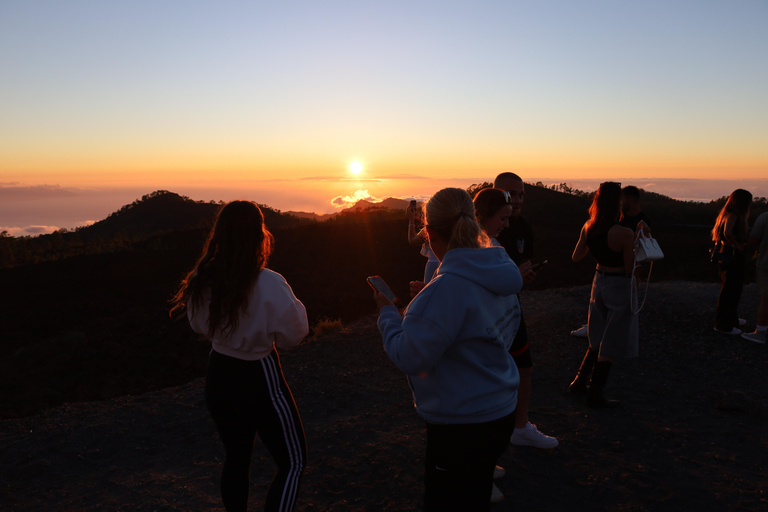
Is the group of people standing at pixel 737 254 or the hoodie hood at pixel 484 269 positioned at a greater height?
the hoodie hood at pixel 484 269

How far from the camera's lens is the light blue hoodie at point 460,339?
1.71m

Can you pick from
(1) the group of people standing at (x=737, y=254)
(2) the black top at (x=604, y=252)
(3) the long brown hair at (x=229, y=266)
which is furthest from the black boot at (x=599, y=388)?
(3) the long brown hair at (x=229, y=266)

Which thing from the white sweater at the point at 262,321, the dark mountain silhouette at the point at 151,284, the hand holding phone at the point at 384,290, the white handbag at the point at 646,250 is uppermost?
the hand holding phone at the point at 384,290

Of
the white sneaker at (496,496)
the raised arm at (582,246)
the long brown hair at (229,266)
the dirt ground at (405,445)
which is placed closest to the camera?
the long brown hair at (229,266)

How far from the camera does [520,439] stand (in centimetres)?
376

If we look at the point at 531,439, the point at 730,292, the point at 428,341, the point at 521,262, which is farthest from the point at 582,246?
the point at 730,292

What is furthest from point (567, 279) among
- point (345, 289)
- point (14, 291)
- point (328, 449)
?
point (14, 291)

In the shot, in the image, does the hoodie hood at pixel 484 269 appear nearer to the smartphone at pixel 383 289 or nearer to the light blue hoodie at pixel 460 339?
the light blue hoodie at pixel 460 339

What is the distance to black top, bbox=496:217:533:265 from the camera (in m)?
3.52

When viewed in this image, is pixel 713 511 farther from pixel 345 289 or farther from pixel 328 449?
pixel 345 289

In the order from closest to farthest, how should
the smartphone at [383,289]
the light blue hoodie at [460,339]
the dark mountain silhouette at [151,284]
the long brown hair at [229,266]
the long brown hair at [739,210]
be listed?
the light blue hoodie at [460,339] < the smartphone at [383,289] < the long brown hair at [229,266] < the long brown hair at [739,210] < the dark mountain silhouette at [151,284]

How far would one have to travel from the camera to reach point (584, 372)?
4.84 metres

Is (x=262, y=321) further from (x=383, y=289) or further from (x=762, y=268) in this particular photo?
(x=762, y=268)

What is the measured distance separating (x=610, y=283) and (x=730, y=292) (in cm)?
390
